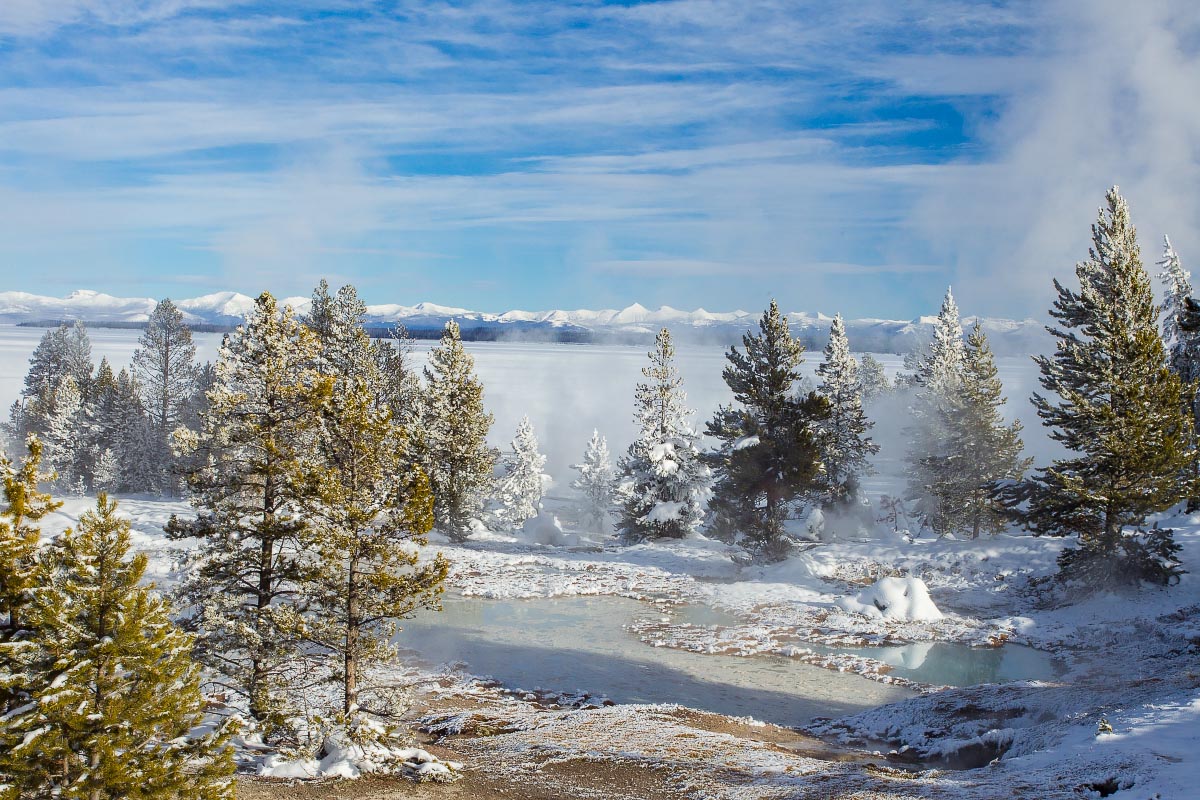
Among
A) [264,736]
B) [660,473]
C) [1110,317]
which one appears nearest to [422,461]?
[660,473]

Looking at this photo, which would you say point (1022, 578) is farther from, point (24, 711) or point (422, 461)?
point (24, 711)

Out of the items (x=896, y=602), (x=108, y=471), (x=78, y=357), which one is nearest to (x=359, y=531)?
(x=896, y=602)

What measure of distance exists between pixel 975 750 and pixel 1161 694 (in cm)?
438

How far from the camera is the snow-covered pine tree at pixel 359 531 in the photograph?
16000mm

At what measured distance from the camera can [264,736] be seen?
16.5 m

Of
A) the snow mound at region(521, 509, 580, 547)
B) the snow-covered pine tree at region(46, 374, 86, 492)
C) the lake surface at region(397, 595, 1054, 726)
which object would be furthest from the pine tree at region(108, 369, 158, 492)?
the lake surface at region(397, 595, 1054, 726)

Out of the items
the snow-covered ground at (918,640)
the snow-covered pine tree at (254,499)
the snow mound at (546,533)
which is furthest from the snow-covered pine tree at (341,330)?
the snow-covered pine tree at (254,499)

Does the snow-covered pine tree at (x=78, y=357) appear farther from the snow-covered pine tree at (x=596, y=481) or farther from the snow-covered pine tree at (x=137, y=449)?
the snow-covered pine tree at (x=596, y=481)

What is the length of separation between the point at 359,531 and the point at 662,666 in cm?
1382

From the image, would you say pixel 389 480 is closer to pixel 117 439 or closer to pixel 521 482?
pixel 521 482

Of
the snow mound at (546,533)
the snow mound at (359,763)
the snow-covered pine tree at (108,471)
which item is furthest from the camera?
the snow-covered pine tree at (108,471)

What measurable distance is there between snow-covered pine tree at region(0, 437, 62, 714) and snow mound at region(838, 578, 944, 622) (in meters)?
28.1

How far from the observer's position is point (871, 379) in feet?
343

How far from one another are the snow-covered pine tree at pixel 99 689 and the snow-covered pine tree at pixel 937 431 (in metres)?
41.5
